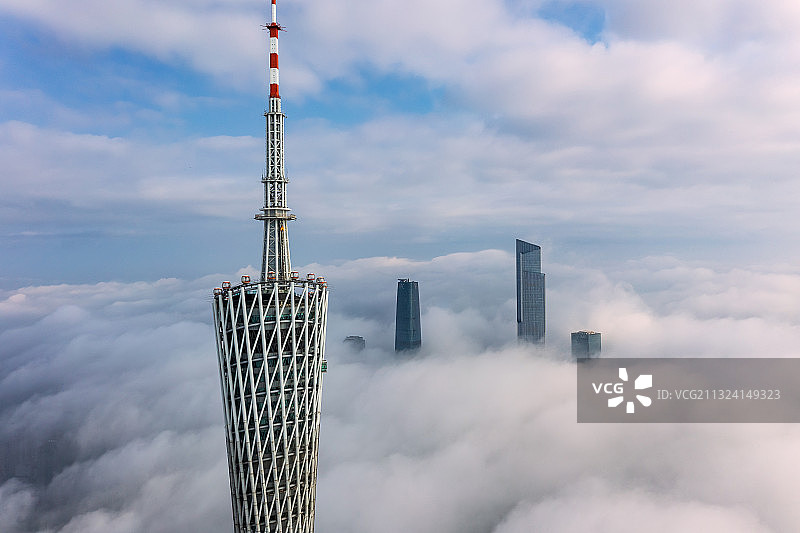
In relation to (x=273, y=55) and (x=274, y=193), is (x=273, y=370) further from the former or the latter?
(x=273, y=55)

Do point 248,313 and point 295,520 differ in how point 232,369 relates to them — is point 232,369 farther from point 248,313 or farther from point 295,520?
point 295,520

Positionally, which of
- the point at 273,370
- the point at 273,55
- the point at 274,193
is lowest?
the point at 273,370

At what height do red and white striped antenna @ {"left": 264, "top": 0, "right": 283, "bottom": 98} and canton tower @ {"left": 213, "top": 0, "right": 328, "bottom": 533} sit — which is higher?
red and white striped antenna @ {"left": 264, "top": 0, "right": 283, "bottom": 98}

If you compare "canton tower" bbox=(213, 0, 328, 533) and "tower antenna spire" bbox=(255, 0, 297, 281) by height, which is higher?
"tower antenna spire" bbox=(255, 0, 297, 281)

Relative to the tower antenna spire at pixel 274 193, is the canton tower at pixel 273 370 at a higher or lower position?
lower

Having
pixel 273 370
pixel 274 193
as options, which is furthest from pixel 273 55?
pixel 273 370

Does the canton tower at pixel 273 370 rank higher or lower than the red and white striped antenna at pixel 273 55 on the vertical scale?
lower
